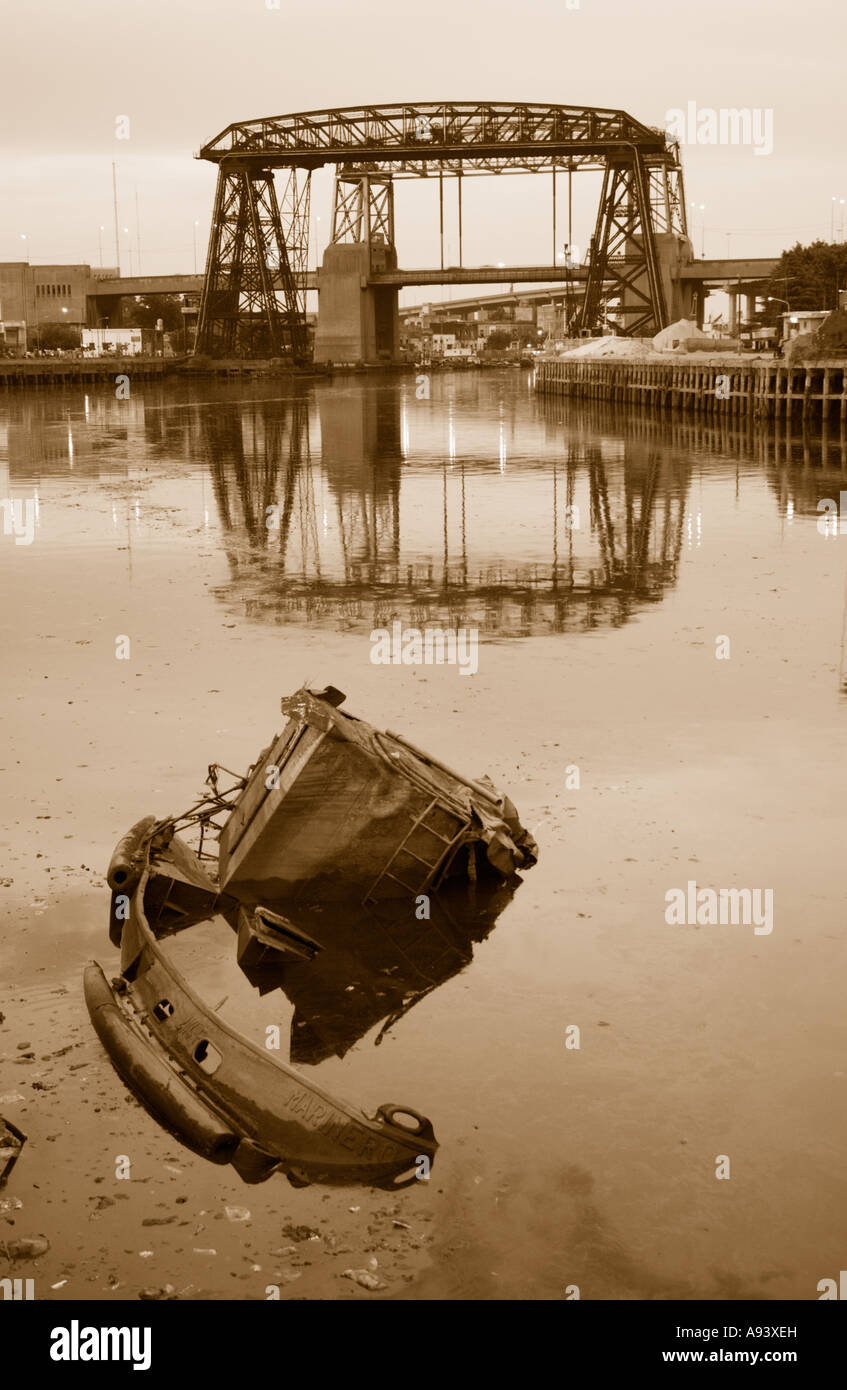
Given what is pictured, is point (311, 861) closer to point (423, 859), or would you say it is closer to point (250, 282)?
point (423, 859)

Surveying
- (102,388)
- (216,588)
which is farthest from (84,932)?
(102,388)

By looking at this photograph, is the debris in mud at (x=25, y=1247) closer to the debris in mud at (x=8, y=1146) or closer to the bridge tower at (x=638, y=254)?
the debris in mud at (x=8, y=1146)

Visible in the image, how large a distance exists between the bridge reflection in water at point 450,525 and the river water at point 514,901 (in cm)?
16

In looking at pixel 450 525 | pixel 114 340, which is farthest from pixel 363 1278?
pixel 114 340

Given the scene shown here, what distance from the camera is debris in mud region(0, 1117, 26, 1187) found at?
7426mm

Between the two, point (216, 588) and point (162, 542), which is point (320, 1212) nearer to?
point (216, 588)

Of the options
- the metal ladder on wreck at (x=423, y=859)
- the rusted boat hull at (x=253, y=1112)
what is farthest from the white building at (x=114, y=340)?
the rusted boat hull at (x=253, y=1112)

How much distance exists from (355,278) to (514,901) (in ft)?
375

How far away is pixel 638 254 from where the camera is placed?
10844cm

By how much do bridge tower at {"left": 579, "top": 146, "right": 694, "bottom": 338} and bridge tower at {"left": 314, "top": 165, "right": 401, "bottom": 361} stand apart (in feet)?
62.7

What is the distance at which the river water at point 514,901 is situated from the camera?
7.06 meters

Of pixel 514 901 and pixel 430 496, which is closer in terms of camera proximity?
pixel 514 901

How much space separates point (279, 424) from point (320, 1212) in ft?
181

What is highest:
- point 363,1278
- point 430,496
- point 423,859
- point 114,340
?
point 114,340
